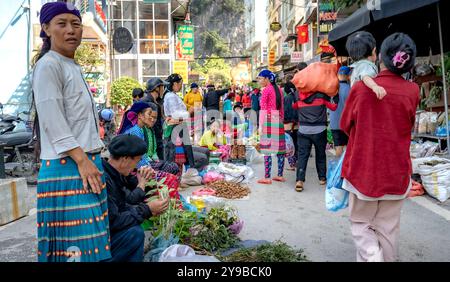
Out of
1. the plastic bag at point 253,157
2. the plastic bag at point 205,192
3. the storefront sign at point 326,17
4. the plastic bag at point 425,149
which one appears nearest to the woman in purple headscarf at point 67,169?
the plastic bag at point 205,192

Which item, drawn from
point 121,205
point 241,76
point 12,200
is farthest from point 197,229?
point 241,76

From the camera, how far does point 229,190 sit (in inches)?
241

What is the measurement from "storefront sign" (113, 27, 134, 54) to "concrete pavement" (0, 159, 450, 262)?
13.2m

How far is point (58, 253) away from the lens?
7.47ft

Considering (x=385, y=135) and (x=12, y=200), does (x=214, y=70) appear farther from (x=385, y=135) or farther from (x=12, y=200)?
(x=385, y=135)

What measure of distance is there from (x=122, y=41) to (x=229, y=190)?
43.8 feet

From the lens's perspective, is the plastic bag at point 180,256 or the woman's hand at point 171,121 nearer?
the plastic bag at point 180,256

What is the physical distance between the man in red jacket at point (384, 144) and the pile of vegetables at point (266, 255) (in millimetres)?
586

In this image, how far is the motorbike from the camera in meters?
7.68

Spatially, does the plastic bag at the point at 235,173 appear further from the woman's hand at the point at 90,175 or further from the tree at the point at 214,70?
the tree at the point at 214,70

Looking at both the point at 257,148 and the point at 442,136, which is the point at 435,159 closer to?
the point at 442,136

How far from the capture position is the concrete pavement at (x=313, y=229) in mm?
3804

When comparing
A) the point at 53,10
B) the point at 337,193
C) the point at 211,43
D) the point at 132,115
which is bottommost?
the point at 337,193

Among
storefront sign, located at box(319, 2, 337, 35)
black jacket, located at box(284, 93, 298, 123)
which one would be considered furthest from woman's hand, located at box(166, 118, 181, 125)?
storefront sign, located at box(319, 2, 337, 35)
